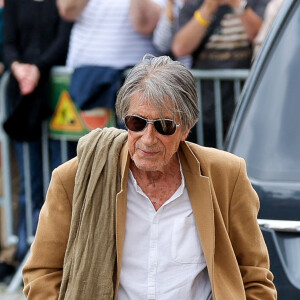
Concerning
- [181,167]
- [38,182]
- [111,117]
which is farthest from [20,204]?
[181,167]

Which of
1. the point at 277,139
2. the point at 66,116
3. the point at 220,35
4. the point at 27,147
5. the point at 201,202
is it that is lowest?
the point at 27,147

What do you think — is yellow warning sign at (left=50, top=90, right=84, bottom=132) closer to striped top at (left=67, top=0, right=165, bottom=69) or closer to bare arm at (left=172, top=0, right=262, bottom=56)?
striped top at (left=67, top=0, right=165, bottom=69)

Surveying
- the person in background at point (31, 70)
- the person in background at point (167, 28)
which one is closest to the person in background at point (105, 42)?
the person in background at point (167, 28)

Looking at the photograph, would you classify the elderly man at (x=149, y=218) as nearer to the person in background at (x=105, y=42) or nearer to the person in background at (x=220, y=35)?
the person in background at (x=220, y=35)

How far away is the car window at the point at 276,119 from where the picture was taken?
3.54 metres

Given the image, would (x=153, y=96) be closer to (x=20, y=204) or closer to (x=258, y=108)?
(x=258, y=108)

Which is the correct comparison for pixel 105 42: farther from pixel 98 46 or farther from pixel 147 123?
pixel 147 123

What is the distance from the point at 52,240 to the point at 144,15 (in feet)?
10.8

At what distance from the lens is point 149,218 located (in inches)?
110

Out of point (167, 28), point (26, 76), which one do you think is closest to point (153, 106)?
point (167, 28)

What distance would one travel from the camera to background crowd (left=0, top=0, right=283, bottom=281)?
17.7 feet

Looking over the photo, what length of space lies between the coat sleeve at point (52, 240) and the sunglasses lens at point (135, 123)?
255mm

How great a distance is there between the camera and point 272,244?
3.30 metres

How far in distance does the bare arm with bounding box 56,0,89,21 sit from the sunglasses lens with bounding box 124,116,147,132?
344 cm
